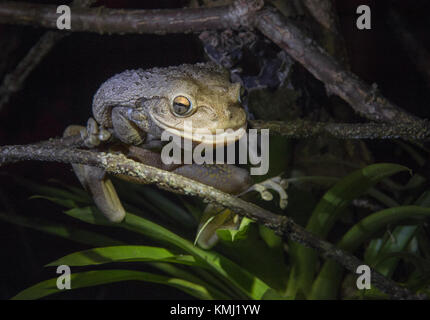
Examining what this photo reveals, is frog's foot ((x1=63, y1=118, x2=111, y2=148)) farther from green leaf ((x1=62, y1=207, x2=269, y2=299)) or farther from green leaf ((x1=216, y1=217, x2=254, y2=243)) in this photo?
green leaf ((x1=216, y1=217, x2=254, y2=243))

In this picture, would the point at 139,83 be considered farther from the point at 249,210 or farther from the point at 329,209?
the point at 329,209

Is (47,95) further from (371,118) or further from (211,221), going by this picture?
(371,118)

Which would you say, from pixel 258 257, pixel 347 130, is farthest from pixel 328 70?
pixel 258 257

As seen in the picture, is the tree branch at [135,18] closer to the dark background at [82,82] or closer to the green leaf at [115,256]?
the dark background at [82,82]

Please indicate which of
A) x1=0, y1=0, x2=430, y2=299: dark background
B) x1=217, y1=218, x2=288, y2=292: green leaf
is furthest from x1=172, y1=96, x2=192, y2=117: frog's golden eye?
x1=217, y1=218, x2=288, y2=292: green leaf

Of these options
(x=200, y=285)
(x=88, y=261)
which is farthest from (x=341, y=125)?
(x=88, y=261)

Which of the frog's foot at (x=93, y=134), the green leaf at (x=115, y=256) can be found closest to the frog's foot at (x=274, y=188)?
the green leaf at (x=115, y=256)

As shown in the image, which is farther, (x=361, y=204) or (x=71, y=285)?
(x=361, y=204)
